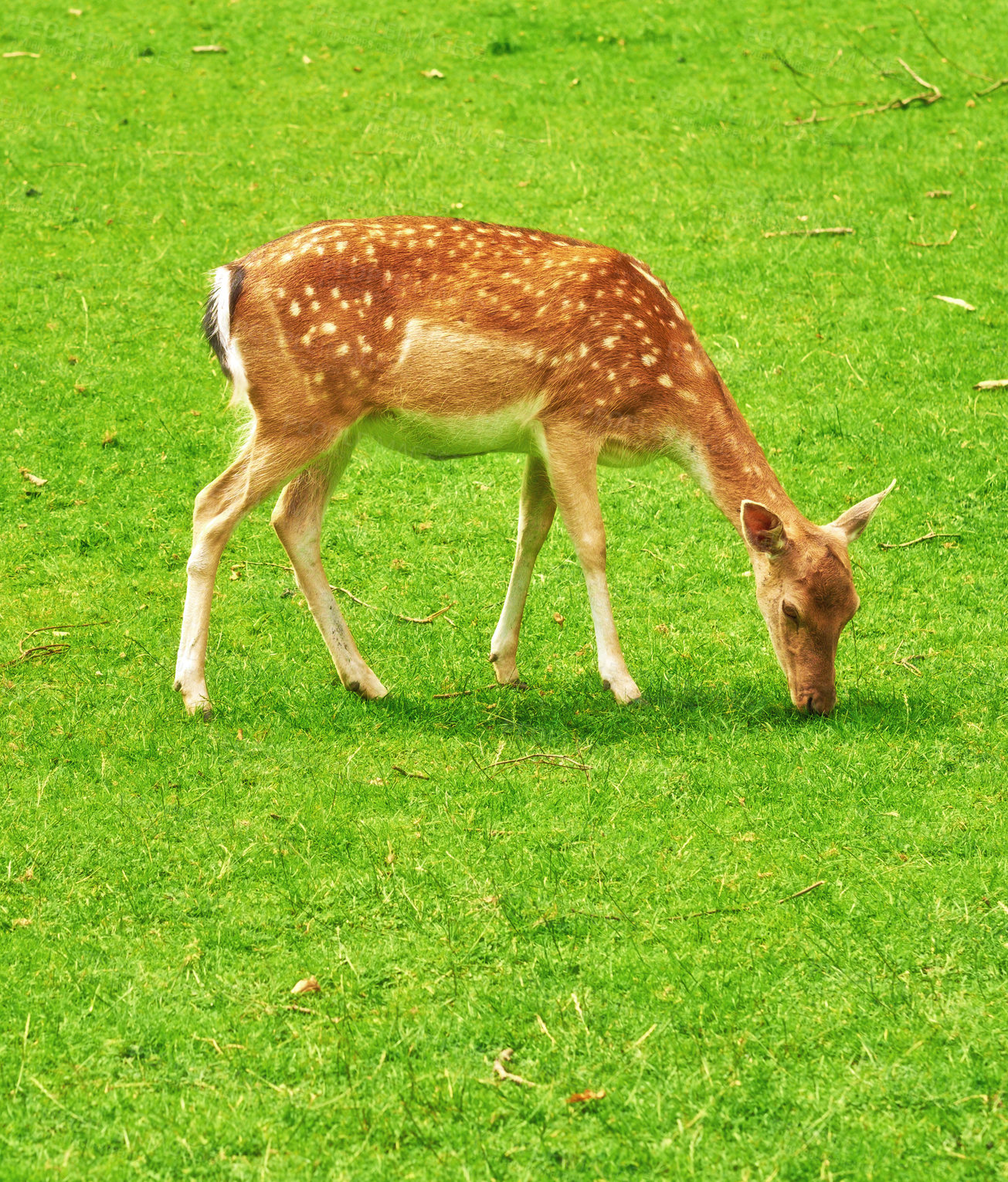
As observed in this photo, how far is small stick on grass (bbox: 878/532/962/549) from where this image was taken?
8.55 meters

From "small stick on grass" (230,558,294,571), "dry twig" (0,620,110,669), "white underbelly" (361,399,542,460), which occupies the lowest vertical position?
"small stick on grass" (230,558,294,571)

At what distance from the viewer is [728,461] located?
6.91m

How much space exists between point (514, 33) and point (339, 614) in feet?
35.0

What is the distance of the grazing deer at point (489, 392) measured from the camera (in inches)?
260

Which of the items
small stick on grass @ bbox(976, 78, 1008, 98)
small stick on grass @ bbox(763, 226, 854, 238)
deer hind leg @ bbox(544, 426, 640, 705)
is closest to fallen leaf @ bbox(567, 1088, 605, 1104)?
deer hind leg @ bbox(544, 426, 640, 705)

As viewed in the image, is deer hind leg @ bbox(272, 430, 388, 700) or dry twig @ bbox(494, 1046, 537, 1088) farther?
deer hind leg @ bbox(272, 430, 388, 700)

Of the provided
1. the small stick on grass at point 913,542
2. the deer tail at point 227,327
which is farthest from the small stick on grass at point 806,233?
the deer tail at point 227,327

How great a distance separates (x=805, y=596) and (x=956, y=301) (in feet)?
17.7

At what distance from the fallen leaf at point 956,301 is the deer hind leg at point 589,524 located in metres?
5.34

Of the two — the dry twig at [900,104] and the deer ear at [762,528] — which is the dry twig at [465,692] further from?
the dry twig at [900,104]

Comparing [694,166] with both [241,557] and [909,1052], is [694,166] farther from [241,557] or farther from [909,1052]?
[909,1052]

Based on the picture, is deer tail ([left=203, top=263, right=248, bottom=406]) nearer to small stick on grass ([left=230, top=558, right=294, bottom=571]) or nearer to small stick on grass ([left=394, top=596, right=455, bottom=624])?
small stick on grass ([left=394, top=596, right=455, bottom=624])

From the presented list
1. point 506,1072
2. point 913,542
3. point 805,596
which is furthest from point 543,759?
point 913,542

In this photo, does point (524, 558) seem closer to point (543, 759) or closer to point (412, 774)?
point (543, 759)
